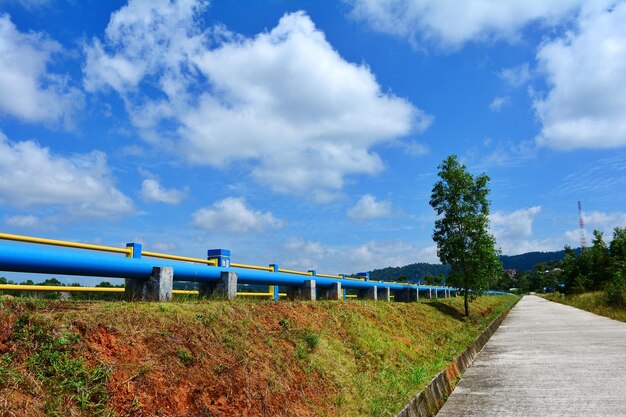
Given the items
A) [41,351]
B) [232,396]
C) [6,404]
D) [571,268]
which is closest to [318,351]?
[232,396]

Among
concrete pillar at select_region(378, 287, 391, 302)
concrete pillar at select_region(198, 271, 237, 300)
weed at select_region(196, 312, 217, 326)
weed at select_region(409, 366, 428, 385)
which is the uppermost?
concrete pillar at select_region(198, 271, 237, 300)

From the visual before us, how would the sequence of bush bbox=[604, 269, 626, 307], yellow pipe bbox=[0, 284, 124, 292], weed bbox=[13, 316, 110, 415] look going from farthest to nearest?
bush bbox=[604, 269, 626, 307]
yellow pipe bbox=[0, 284, 124, 292]
weed bbox=[13, 316, 110, 415]

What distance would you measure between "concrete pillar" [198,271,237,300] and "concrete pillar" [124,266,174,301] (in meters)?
1.42

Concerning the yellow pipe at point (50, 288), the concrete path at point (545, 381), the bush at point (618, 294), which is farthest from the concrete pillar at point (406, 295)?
the yellow pipe at point (50, 288)

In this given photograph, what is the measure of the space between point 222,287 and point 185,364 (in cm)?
415

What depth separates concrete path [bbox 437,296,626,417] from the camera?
21.5 ft

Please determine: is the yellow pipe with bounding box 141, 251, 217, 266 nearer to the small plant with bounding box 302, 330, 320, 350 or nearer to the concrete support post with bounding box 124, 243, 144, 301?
the concrete support post with bounding box 124, 243, 144, 301

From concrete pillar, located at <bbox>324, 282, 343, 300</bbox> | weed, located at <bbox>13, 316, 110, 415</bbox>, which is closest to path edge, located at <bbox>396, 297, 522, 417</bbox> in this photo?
weed, located at <bbox>13, 316, 110, 415</bbox>

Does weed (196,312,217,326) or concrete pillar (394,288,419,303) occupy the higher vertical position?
weed (196,312,217,326)

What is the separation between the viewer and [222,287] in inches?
356

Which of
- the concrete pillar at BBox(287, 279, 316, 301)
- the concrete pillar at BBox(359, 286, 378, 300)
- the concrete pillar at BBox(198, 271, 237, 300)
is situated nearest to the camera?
the concrete pillar at BBox(198, 271, 237, 300)

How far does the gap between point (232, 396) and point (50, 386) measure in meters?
1.80

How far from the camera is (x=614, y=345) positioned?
514 inches

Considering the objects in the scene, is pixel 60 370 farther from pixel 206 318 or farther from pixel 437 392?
pixel 437 392
